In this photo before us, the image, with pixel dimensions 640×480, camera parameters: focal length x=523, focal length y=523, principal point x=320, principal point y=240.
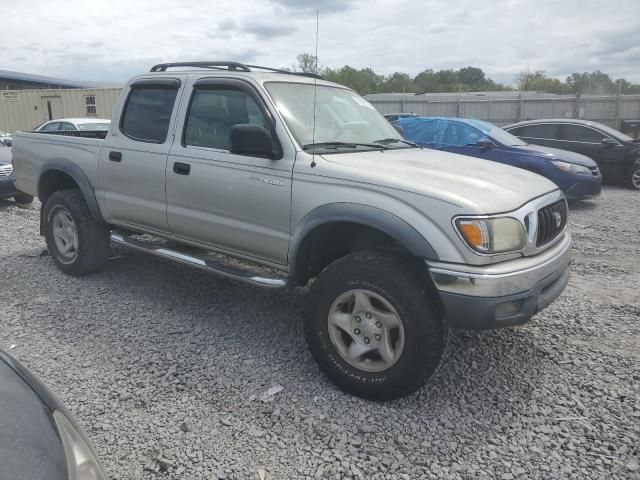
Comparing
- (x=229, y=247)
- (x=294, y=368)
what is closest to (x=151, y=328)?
(x=229, y=247)

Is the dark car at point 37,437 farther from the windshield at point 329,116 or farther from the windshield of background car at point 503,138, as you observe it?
the windshield of background car at point 503,138

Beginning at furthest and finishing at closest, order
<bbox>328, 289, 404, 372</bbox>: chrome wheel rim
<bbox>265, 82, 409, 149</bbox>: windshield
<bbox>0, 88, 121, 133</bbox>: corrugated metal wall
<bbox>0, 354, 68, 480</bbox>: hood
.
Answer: <bbox>0, 88, 121, 133</bbox>: corrugated metal wall < <bbox>265, 82, 409, 149</bbox>: windshield < <bbox>328, 289, 404, 372</bbox>: chrome wheel rim < <bbox>0, 354, 68, 480</bbox>: hood

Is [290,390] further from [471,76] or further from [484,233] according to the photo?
[471,76]

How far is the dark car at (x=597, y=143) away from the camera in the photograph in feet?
37.3

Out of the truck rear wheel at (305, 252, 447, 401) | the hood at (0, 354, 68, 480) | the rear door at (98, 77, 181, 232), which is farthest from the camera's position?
the rear door at (98, 77, 181, 232)

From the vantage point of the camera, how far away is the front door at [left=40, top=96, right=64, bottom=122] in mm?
25562

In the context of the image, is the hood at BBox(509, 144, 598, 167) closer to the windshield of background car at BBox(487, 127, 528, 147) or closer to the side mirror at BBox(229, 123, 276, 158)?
the windshield of background car at BBox(487, 127, 528, 147)

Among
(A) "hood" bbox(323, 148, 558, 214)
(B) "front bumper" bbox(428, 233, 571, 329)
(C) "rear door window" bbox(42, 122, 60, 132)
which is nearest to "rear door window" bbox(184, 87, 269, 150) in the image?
(A) "hood" bbox(323, 148, 558, 214)

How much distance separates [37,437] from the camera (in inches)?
62.9

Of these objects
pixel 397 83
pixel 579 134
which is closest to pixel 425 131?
pixel 579 134

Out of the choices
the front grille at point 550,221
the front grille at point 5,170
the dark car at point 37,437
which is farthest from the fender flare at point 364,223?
the front grille at point 5,170

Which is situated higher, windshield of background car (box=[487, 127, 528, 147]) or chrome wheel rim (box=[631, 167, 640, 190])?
windshield of background car (box=[487, 127, 528, 147])

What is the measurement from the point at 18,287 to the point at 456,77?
79.6m

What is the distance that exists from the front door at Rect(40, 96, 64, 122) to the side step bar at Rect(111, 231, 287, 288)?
2414cm
